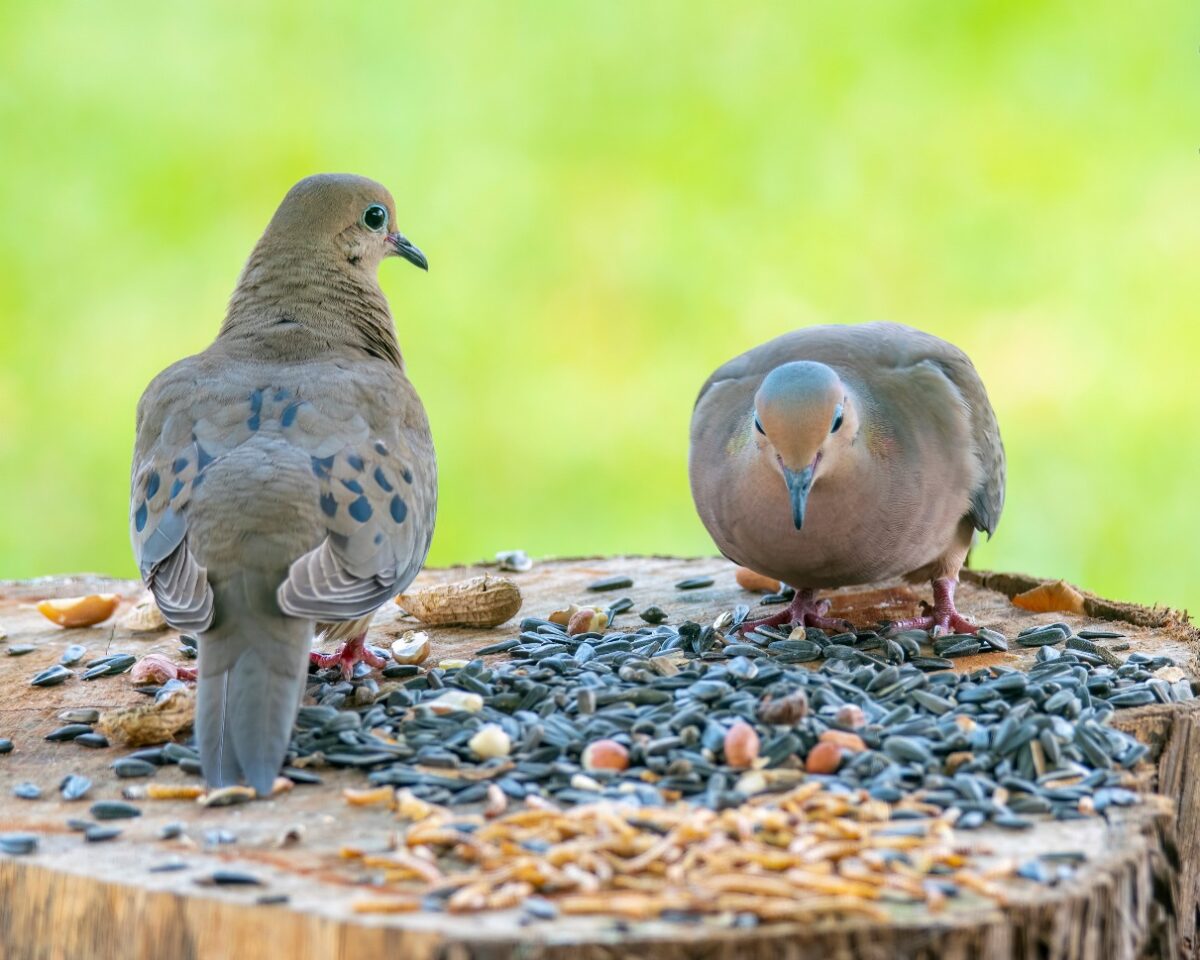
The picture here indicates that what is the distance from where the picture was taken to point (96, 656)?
179 inches

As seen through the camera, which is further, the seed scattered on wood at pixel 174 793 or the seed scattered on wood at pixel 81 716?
the seed scattered on wood at pixel 81 716

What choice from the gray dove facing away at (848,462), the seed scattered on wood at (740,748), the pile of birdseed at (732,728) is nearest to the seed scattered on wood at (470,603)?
the pile of birdseed at (732,728)

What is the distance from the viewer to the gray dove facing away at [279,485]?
340 cm

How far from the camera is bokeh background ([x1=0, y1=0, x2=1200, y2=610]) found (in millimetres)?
7293

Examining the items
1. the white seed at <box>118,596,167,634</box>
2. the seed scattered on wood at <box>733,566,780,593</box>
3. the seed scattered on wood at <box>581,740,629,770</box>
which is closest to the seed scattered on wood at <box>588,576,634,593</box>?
the seed scattered on wood at <box>733,566,780,593</box>

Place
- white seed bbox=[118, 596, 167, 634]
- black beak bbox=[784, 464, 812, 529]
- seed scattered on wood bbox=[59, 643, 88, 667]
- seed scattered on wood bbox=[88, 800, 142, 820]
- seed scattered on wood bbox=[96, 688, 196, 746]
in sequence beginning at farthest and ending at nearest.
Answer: white seed bbox=[118, 596, 167, 634], seed scattered on wood bbox=[59, 643, 88, 667], black beak bbox=[784, 464, 812, 529], seed scattered on wood bbox=[96, 688, 196, 746], seed scattered on wood bbox=[88, 800, 142, 820]

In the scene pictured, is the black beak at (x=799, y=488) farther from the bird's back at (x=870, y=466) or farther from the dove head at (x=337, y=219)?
the dove head at (x=337, y=219)

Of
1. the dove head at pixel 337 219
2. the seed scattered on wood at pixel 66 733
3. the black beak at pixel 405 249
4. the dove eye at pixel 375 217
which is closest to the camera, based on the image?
the seed scattered on wood at pixel 66 733

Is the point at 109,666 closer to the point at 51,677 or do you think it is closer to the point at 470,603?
the point at 51,677

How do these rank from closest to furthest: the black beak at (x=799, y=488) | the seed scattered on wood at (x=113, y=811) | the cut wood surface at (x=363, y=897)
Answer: the cut wood surface at (x=363, y=897), the seed scattered on wood at (x=113, y=811), the black beak at (x=799, y=488)

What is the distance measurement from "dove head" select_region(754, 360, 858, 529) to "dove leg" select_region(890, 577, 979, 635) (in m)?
0.71

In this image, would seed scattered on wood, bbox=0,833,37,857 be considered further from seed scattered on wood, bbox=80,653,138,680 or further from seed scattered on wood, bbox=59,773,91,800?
seed scattered on wood, bbox=80,653,138,680

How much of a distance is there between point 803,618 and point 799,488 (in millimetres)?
718

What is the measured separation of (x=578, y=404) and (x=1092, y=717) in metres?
4.40
